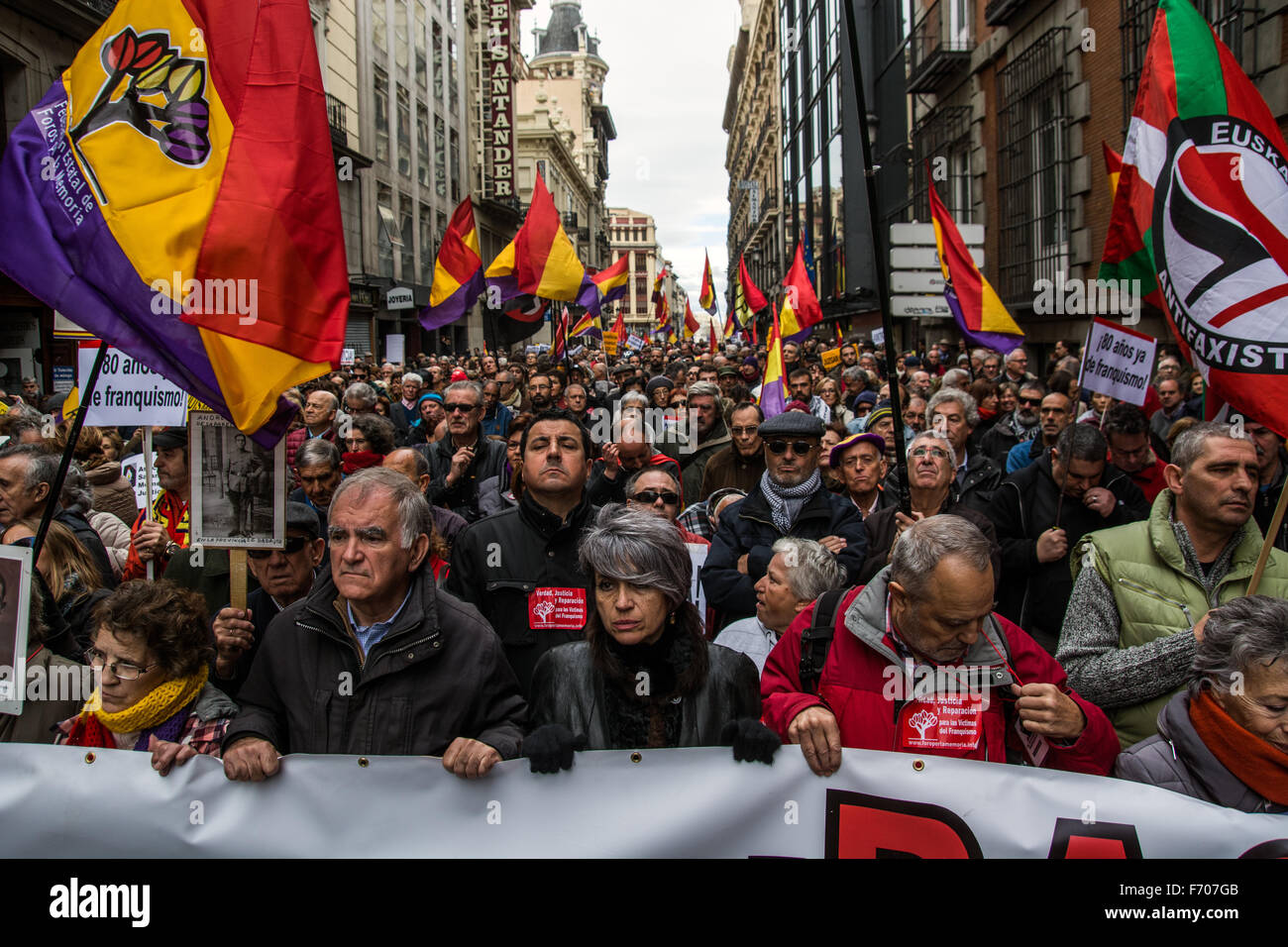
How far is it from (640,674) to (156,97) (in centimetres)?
254

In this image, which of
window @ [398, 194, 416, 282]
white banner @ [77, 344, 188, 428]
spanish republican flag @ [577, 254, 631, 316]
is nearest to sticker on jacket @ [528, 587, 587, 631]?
white banner @ [77, 344, 188, 428]

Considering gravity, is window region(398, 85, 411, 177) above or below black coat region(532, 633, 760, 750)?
above

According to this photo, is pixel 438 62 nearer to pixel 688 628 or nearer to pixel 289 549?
pixel 289 549

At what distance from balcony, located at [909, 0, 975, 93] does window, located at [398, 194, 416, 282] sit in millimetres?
20054

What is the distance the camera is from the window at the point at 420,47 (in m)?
39.3

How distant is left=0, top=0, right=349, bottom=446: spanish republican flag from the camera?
3.29 m

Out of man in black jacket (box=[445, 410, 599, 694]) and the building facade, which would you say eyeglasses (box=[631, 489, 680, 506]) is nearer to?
man in black jacket (box=[445, 410, 599, 694])

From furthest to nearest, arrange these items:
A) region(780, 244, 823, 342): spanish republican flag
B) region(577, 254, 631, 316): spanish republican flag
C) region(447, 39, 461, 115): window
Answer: region(447, 39, 461, 115): window → region(577, 254, 631, 316): spanish republican flag → region(780, 244, 823, 342): spanish republican flag

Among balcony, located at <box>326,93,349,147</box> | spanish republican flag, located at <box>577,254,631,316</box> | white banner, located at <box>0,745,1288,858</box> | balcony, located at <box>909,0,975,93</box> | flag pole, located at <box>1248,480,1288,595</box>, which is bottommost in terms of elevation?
white banner, located at <box>0,745,1288,858</box>

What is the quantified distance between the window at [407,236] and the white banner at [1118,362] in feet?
113

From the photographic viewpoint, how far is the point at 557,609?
375cm

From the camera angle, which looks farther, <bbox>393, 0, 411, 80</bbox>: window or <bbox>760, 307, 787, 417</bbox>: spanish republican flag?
<bbox>393, 0, 411, 80</bbox>: window

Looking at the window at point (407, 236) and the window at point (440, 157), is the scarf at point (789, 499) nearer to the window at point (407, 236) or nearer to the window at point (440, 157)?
the window at point (407, 236)

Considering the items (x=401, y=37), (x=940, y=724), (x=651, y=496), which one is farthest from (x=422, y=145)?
(x=940, y=724)
